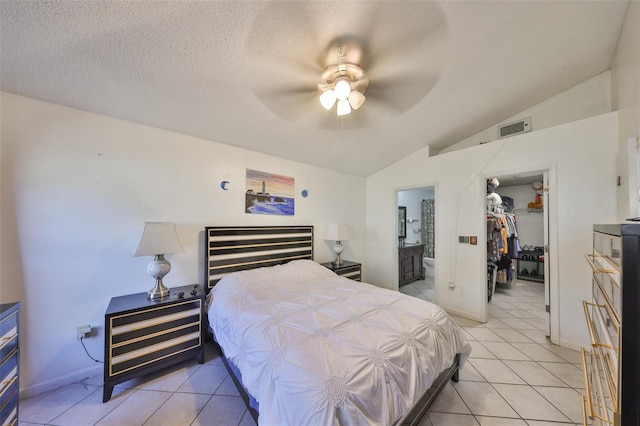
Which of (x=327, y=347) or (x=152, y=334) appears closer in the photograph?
(x=327, y=347)

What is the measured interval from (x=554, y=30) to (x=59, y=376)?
5035 mm

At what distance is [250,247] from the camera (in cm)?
297

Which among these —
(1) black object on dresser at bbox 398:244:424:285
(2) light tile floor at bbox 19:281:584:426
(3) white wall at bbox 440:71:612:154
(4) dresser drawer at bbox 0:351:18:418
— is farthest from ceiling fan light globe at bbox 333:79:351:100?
(1) black object on dresser at bbox 398:244:424:285

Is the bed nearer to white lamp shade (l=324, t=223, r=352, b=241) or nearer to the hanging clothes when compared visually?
white lamp shade (l=324, t=223, r=352, b=241)

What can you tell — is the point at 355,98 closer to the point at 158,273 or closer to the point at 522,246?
the point at 158,273

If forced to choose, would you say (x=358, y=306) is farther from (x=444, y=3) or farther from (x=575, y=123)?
(x=575, y=123)

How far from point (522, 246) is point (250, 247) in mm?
6322

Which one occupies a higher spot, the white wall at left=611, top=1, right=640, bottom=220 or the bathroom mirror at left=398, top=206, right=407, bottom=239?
the white wall at left=611, top=1, right=640, bottom=220

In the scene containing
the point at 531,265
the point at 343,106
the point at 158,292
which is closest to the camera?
the point at 343,106

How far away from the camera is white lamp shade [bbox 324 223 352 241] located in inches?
145

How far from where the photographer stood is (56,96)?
6.16 ft

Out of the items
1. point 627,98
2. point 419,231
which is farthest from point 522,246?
point 627,98

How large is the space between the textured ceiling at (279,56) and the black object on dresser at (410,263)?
115 inches

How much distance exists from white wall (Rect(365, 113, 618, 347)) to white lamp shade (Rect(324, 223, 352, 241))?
1010 mm
